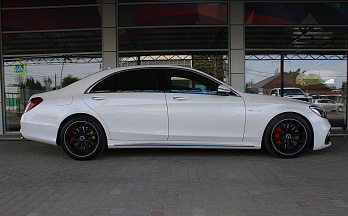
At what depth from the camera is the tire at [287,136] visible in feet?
14.6

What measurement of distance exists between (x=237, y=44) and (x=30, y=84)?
22.6ft

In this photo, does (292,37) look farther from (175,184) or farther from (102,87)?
(175,184)

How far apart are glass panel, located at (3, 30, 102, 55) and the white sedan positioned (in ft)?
14.5

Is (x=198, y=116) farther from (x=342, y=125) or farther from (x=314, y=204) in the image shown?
(x=342, y=125)

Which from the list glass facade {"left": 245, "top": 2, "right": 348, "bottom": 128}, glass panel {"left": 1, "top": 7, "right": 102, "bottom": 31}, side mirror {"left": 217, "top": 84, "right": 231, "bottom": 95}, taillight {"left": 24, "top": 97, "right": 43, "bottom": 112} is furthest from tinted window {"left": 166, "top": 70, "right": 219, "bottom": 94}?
glass panel {"left": 1, "top": 7, "right": 102, "bottom": 31}

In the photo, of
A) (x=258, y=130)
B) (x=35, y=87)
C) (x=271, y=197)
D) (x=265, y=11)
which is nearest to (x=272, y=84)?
(x=265, y=11)

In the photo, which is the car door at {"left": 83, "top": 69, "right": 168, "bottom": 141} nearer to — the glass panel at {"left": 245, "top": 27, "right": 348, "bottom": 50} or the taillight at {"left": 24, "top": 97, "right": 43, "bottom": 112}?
the taillight at {"left": 24, "top": 97, "right": 43, "bottom": 112}

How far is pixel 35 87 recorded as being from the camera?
28.1 ft

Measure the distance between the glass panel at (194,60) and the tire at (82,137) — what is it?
429 centimetres

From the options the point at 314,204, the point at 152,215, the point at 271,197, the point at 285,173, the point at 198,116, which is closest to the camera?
the point at 152,215

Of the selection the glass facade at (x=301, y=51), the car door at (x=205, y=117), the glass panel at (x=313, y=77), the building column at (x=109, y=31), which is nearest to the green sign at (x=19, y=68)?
the building column at (x=109, y=31)

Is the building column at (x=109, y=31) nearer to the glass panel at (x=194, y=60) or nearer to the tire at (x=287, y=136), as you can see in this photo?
the glass panel at (x=194, y=60)

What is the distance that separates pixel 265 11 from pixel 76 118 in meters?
6.88

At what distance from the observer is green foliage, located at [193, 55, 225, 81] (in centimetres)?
832
